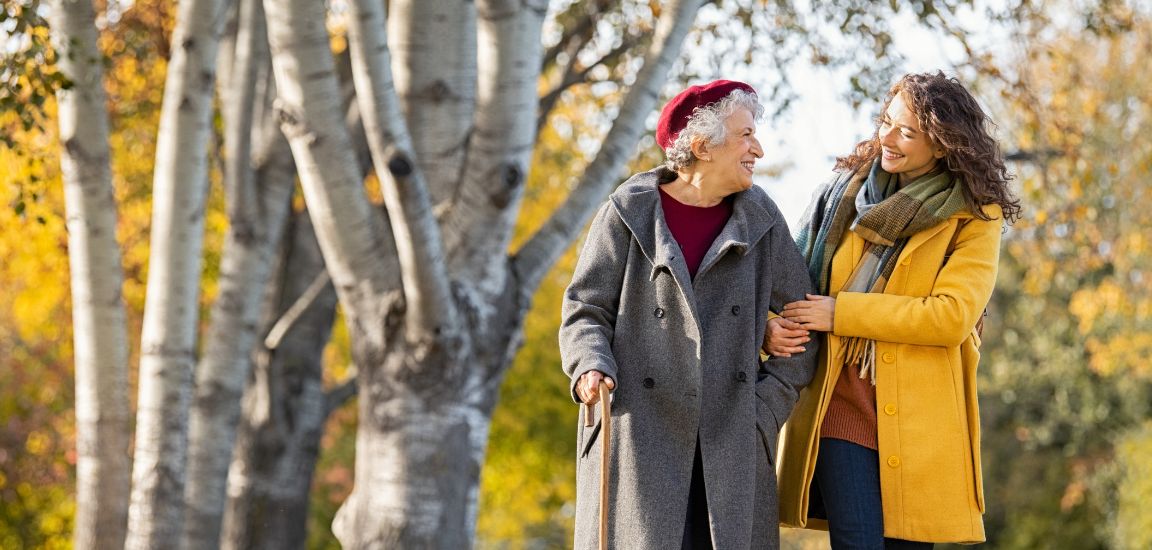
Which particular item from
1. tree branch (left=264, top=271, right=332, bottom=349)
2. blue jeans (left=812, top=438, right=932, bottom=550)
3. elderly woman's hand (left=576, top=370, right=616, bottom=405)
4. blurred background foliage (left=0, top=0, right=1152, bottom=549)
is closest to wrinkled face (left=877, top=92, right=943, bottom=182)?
blue jeans (left=812, top=438, right=932, bottom=550)

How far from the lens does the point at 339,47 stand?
12.5 m

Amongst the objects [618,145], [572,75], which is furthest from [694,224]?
A: [572,75]

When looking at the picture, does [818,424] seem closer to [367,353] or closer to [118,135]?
[367,353]

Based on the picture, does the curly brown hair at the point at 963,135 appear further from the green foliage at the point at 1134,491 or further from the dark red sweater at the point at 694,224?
the green foliage at the point at 1134,491

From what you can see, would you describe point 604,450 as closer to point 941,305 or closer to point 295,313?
point 941,305

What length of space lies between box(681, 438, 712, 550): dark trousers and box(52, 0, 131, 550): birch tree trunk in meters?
4.33

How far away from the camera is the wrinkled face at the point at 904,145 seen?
402cm

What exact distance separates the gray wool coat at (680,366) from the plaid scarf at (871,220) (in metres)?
0.15

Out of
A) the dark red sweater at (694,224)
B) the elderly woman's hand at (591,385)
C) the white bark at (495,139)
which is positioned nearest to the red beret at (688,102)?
the dark red sweater at (694,224)

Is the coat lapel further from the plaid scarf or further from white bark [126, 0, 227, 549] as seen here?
white bark [126, 0, 227, 549]

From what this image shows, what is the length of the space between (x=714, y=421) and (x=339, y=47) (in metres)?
9.21

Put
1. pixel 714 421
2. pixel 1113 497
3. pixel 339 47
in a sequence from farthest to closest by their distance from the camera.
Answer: pixel 1113 497 < pixel 339 47 < pixel 714 421

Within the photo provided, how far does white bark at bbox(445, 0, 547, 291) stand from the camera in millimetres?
6766

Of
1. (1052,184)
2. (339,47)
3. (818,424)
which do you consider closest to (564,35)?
(339,47)
